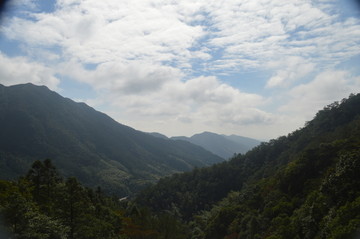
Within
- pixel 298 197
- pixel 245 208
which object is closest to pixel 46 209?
pixel 298 197

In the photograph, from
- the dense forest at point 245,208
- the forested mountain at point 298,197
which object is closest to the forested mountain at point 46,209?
the dense forest at point 245,208

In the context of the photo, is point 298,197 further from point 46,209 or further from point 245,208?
point 46,209

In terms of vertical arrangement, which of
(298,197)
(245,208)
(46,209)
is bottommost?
(245,208)

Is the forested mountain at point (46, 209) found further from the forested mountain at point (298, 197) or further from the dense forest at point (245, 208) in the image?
the forested mountain at point (298, 197)

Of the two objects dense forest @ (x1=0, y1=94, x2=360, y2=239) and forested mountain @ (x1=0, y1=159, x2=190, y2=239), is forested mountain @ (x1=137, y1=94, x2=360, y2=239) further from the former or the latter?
forested mountain @ (x1=0, y1=159, x2=190, y2=239)

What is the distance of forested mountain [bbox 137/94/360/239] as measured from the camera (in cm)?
2066

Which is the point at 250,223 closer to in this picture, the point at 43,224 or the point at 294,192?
the point at 294,192

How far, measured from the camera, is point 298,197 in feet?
112

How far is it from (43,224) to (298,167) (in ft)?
102

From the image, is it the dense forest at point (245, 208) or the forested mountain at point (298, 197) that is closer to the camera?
the dense forest at point (245, 208)

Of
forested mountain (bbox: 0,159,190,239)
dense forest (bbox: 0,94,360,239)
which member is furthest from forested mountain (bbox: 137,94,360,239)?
forested mountain (bbox: 0,159,190,239)

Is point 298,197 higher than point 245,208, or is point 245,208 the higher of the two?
point 298,197

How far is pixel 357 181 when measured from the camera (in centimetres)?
2102

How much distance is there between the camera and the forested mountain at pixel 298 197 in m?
20.7
